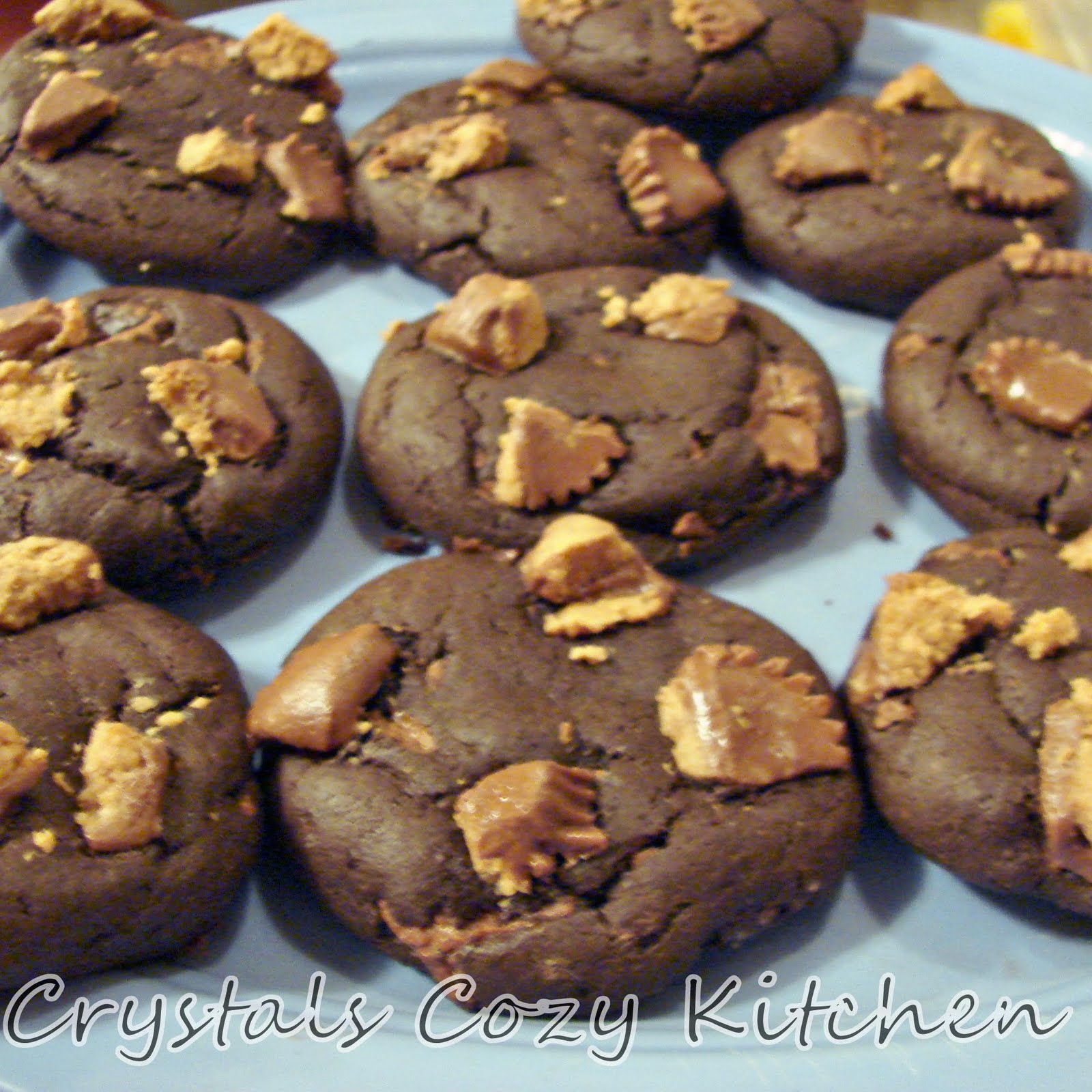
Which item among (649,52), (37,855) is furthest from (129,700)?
(649,52)

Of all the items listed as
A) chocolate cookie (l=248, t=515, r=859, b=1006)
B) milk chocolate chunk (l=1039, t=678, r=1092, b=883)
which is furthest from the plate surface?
milk chocolate chunk (l=1039, t=678, r=1092, b=883)

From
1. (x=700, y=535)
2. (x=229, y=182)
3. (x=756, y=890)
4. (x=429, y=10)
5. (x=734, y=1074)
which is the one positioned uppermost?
(x=429, y=10)

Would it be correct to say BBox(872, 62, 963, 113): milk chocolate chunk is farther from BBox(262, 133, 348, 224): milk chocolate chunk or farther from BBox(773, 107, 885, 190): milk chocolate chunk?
BBox(262, 133, 348, 224): milk chocolate chunk

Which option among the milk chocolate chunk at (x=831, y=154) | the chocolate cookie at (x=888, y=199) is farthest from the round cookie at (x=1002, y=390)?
the milk chocolate chunk at (x=831, y=154)

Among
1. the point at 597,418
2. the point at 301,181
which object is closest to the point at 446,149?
the point at 301,181

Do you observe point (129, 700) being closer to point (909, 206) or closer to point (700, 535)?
point (700, 535)
